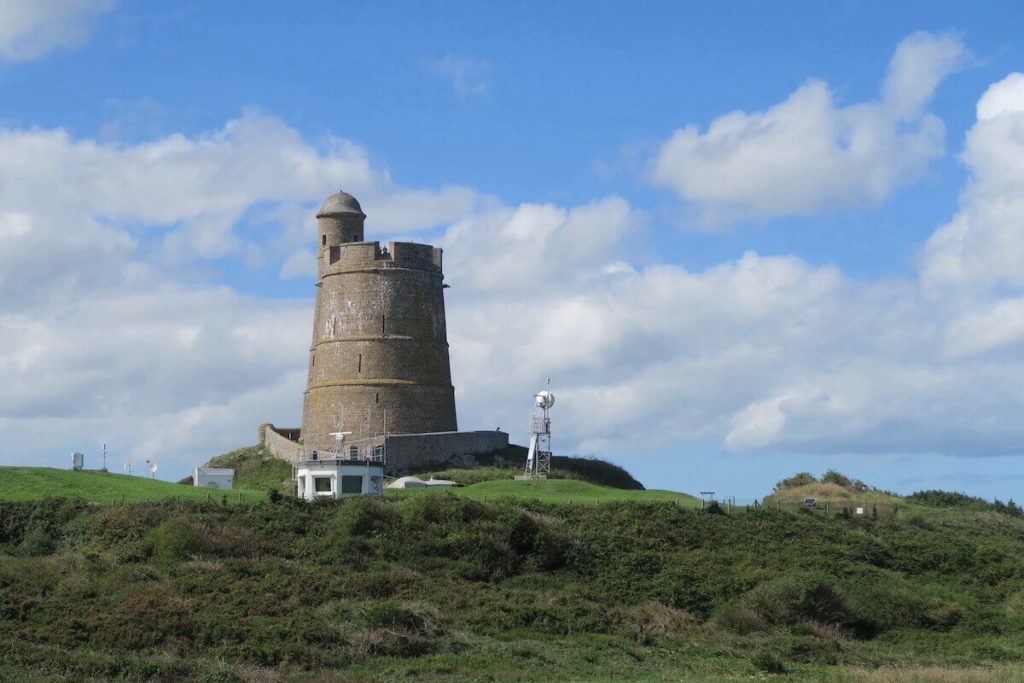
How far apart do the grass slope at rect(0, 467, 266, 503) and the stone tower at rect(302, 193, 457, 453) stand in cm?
1335

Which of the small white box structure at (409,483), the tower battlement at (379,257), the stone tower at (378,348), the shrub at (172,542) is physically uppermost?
the tower battlement at (379,257)

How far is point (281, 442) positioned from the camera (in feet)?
207

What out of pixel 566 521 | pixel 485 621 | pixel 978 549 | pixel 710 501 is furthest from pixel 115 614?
pixel 978 549

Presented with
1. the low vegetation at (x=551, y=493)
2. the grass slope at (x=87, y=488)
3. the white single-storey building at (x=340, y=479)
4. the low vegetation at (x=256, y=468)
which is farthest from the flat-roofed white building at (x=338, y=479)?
the low vegetation at (x=256, y=468)

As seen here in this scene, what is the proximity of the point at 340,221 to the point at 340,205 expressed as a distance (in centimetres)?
71

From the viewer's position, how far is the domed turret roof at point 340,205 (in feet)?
213

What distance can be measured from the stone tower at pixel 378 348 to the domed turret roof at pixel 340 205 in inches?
63.9

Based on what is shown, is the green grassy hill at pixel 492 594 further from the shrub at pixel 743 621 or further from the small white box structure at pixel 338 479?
the small white box structure at pixel 338 479

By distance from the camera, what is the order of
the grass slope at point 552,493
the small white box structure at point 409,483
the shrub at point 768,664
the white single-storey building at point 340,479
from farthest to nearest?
the small white box structure at point 409,483 < the grass slope at point 552,493 < the white single-storey building at point 340,479 < the shrub at point 768,664

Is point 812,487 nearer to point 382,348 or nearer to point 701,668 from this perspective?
point 382,348

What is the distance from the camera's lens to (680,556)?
4153cm

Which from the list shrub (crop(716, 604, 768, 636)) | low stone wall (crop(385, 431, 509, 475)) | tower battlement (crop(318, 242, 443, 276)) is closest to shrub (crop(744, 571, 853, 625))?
shrub (crop(716, 604, 768, 636))

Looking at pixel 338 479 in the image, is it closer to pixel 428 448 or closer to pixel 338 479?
pixel 338 479

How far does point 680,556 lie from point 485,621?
9.24m
